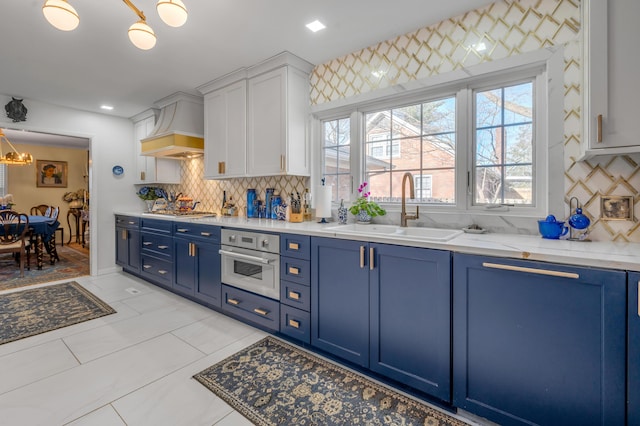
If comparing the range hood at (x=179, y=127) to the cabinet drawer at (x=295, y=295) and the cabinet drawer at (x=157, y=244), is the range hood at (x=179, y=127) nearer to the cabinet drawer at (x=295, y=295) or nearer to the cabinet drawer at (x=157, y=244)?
the cabinet drawer at (x=157, y=244)

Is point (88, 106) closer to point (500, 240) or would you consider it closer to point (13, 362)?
point (13, 362)

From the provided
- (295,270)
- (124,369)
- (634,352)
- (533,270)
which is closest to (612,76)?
(533,270)

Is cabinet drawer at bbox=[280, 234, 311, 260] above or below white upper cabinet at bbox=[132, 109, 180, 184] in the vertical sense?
below

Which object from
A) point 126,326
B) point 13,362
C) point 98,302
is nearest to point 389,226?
point 126,326

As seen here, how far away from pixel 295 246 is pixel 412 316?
0.97m

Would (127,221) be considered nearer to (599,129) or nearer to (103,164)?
(103,164)

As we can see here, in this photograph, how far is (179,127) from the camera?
12.4 feet

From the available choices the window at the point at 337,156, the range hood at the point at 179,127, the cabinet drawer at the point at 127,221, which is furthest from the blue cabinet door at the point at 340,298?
the cabinet drawer at the point at 127,221

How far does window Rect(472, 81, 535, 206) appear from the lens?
2.05 metres

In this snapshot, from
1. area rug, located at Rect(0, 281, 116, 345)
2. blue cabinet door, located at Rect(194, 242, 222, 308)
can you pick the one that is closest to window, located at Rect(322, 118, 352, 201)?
blue cabinet door, located at Rect(194, 242, 222, 308)

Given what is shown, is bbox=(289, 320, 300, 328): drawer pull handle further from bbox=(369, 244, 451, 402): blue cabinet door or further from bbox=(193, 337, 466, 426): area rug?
bbox=(369, 244, 451, 402): blue cabinet door

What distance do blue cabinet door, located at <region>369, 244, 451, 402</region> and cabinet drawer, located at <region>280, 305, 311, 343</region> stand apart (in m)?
0.54

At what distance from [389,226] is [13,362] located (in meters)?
2.92

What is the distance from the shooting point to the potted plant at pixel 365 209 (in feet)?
8.21
